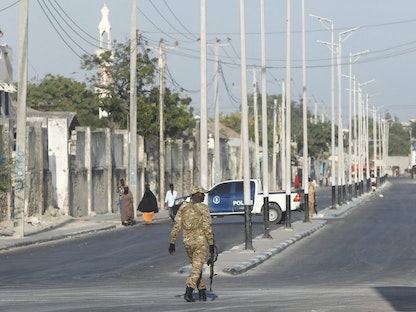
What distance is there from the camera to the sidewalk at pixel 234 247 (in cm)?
2812

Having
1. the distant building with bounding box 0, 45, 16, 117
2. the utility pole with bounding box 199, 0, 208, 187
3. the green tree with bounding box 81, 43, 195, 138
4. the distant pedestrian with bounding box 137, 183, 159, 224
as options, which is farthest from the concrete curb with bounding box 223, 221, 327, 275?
the green tree with bounding box 81, 43, 195, 138

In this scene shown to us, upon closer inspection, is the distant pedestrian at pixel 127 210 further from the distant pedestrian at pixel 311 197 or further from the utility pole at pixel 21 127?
the utility pole at pixel 21 127

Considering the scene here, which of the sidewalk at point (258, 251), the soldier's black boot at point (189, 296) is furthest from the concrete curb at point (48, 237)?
the soldier's black boot at point (189, 296)

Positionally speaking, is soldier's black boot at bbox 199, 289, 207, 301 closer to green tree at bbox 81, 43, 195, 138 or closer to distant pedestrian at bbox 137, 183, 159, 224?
distant pedestrian at bbox 137, 183, 159, 224

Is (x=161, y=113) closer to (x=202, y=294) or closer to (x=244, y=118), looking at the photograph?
(x=244, y=118)

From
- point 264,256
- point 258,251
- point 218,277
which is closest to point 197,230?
point 218,277

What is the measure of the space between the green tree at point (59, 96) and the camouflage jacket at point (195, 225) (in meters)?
102

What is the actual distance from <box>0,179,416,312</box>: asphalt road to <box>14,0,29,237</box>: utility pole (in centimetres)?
182

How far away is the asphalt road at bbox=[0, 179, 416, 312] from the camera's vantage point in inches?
721

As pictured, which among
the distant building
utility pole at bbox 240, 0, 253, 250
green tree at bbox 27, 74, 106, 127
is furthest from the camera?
green tree at bbox 27, 74, 106, 127

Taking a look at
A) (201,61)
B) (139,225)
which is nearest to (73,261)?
(201,61)

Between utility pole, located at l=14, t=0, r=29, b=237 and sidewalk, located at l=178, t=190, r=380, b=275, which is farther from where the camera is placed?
utility pole, located at l=14, t=0, r=29, b=237

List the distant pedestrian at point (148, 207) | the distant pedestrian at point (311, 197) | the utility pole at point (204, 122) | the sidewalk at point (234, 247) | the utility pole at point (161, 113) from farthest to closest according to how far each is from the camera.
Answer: the utility pole at point (161, 113) → the distant pedestrian at point (311, 197) → the distant pedestrian at point (148, 207) → the utility pole at point (204, 122) → the sidewalk at point (234, 247)

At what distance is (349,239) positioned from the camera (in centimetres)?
3941
